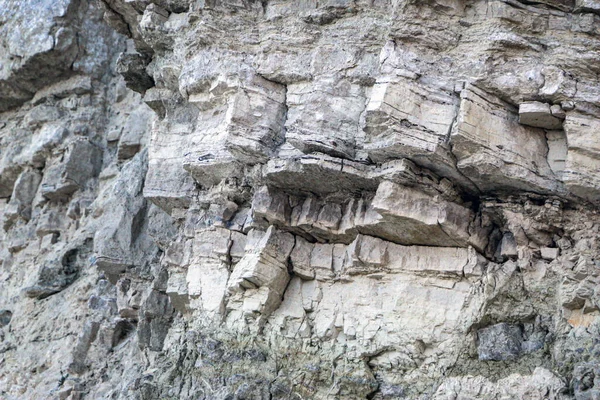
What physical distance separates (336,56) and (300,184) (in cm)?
171

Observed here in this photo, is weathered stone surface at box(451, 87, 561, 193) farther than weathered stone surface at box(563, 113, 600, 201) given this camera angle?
Yes

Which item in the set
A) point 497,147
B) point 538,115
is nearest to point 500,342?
point 497,147

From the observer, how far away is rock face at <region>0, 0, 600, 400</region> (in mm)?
12461

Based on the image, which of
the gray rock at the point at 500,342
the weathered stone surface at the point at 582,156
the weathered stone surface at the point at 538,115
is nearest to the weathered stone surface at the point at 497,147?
the weathered stone surface at the point at 538,115

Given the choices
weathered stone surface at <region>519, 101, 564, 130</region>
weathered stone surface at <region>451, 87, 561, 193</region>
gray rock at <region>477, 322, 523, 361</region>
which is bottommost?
gray rock at <region>477, 322, 523, 361</region>

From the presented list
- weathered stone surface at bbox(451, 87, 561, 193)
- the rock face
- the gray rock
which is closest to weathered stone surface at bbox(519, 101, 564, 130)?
the rock face

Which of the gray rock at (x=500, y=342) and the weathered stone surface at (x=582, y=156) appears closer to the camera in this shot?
the weathered stone surface at (x=582, y=156)

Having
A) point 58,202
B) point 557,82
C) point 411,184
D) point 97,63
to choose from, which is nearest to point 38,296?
point 58,202

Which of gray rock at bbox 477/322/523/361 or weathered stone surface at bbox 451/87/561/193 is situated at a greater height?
weathered stone surface at bbox 451/87/561/193

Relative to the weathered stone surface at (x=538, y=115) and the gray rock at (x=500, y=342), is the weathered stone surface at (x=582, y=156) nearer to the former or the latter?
the weathered stone surface at (x=538, y=115)

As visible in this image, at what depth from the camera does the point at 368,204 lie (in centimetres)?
1334

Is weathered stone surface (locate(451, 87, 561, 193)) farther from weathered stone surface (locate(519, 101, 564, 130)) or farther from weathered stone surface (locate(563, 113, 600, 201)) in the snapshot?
weathered stone surface (locate(563, 113, 600, 201))

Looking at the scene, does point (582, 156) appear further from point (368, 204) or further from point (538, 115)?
point (368, 204)

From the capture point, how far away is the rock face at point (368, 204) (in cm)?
1246
